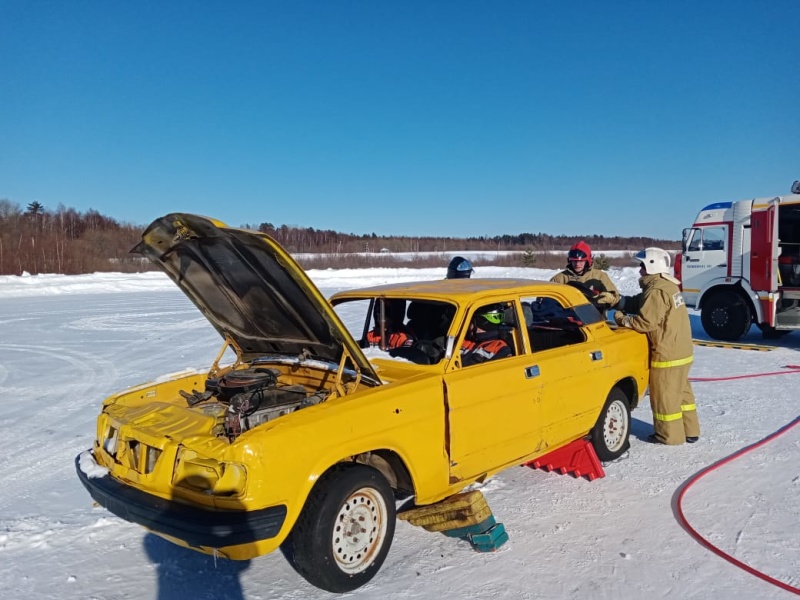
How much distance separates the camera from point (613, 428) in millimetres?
5160

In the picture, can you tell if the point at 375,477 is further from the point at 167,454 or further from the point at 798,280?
the point at 798,280

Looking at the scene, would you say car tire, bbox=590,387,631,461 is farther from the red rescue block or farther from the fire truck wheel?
the fire truck wheel

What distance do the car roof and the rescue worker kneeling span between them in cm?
21

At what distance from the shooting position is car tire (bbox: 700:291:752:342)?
37.3 ft

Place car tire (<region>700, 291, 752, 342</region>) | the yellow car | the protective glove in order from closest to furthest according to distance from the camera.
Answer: the yellow car
the protective glove
car tire (<region>700, 291, 752, 342</region>)

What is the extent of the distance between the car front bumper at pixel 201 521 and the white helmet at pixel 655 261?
4.47 meters

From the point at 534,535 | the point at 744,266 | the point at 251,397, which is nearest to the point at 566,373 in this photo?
the point at 534,535

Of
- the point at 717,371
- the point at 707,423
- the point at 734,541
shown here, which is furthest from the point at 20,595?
the point at 717,371

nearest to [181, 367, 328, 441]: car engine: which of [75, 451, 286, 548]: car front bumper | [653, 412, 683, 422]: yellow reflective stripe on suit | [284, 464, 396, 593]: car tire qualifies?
[75, 451, 286, 548]: car front bumper

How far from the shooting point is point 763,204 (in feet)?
35.0

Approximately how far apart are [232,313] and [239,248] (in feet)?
3.43

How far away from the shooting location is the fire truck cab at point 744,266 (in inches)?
412

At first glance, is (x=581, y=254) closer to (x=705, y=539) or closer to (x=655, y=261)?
(x=655, y=261)

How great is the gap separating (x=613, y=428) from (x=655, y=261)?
5.77 ft
